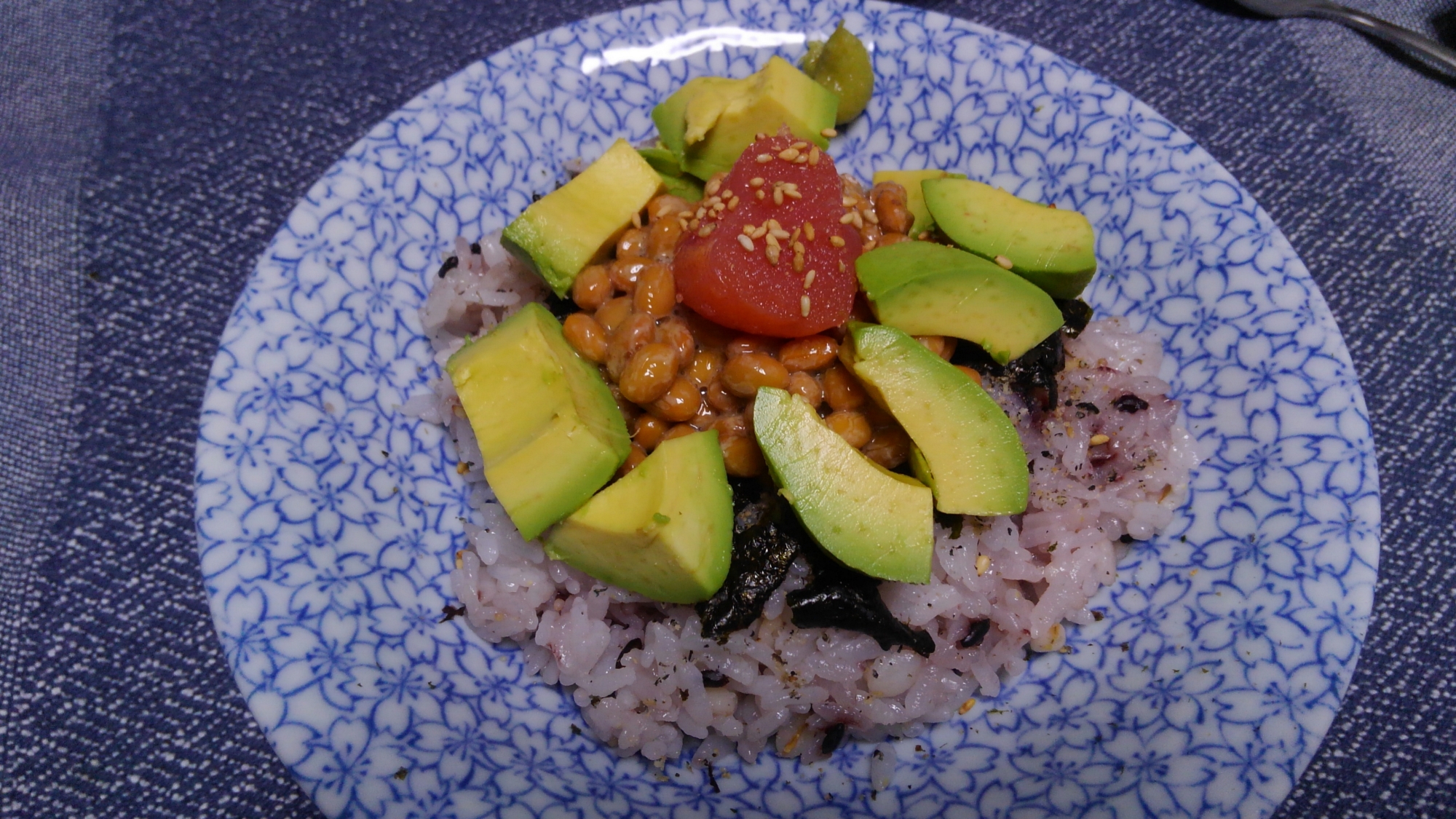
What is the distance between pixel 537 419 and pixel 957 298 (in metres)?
1.26

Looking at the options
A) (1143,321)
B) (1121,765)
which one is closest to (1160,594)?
(1121,765)

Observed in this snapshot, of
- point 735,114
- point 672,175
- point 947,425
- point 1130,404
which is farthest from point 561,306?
point 1130,404

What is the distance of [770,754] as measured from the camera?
8.54 feet

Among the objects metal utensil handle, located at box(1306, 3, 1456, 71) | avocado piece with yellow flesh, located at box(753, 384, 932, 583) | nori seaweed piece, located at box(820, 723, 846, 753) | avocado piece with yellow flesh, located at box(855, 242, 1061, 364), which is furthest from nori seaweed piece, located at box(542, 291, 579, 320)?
metal utensil handle, located at box(1306, 3, 1456, 71)

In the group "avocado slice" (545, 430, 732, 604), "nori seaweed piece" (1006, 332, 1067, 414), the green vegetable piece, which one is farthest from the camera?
the green vegetable piece

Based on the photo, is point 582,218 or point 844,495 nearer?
point 844,495

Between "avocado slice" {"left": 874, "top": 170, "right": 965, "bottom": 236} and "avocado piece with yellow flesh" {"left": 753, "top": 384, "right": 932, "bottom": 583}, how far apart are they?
3.09ft

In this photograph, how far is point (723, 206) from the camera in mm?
2543

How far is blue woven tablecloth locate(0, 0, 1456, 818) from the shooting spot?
2754 millimetres

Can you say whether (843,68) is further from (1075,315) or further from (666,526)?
(666,526)

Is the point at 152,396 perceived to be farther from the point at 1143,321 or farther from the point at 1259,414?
the point at 1259,414

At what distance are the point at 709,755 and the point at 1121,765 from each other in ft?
3.84

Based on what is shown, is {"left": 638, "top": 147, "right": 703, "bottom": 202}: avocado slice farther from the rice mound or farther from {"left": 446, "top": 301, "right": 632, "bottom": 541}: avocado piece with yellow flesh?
the rice mound

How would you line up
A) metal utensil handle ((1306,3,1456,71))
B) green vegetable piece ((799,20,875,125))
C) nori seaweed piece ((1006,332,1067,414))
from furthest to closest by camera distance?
1. metal utensil handle ((1306,3,1456,71))
2. green vegetable piece ((799,20,875,125))
3. nori seaweed piece ((1006,332,1067,414))
